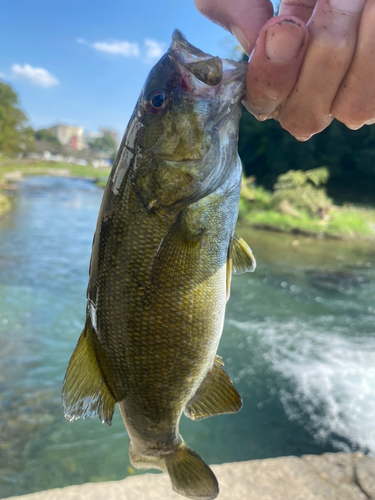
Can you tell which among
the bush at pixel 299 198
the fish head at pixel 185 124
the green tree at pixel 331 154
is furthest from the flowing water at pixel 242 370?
the green tree at pixel 331 154

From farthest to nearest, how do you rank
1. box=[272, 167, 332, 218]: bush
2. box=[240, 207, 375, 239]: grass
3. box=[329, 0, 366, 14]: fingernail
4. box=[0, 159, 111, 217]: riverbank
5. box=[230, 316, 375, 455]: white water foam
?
box=[0, 159, 111, 217]: riverbank → box=[272, 167, 332, 218]: bush → box=[240, 207, 375, 239]: grass → box=[230, 316, 375, 455]: white water foam → box=[329, 0, 366, 14]: fingernail

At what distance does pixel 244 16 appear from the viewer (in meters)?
1.56

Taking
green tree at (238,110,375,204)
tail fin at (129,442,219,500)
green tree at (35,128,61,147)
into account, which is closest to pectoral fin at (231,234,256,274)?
tail fin at (129,442,219,500)

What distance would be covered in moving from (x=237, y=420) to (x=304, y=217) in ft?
54.0

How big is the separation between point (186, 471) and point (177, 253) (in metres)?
0.98

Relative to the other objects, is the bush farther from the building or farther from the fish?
the building

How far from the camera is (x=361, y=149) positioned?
102 feet

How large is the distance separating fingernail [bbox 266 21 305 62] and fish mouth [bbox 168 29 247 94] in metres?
0.16

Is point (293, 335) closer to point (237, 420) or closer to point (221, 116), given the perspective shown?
point (237, 420)

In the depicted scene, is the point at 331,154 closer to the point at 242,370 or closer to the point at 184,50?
the point at 242,370

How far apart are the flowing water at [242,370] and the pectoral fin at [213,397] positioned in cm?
311

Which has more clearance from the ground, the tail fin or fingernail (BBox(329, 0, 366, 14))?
fingernail (BBox(329, 0, 366, 14))

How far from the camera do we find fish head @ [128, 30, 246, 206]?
1493mm

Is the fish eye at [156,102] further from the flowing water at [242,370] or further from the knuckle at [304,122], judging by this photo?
the flowing water at [242,370]
